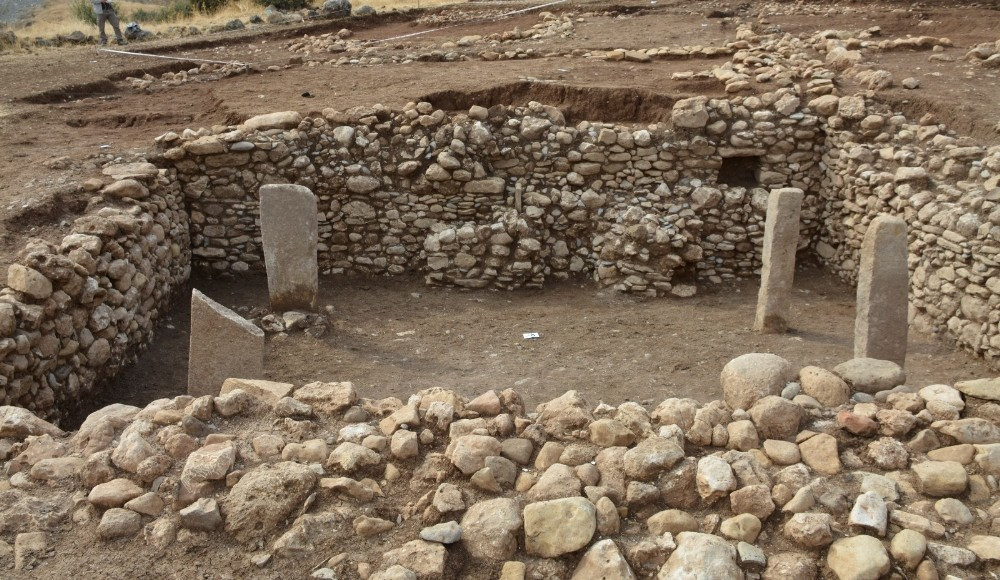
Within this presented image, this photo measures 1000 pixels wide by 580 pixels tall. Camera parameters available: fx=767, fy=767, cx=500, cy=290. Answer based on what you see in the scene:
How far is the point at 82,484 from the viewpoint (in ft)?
12.5

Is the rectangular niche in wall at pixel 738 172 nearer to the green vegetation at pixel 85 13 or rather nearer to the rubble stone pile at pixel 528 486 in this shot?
the rubble stone pile at pixel 528 486

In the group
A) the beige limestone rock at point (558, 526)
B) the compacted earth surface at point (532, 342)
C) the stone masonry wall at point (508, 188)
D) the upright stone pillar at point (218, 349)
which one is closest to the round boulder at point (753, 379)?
the beige limestone rock at point (558, 526)

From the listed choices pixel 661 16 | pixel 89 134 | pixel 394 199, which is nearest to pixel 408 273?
pixel 394 199

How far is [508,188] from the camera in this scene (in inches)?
380

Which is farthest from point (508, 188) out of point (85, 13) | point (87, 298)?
point (85, 13)

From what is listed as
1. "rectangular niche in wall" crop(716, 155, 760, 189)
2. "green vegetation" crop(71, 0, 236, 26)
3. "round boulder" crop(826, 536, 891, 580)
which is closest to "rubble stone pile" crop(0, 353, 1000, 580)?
"round boulder" crop(826, 536, 891, 580)

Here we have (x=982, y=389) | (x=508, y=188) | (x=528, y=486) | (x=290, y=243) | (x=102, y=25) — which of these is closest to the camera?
(x=528, y=486)

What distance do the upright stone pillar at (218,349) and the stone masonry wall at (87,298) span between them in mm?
1030

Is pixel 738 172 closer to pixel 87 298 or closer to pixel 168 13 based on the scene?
pixel 87 298

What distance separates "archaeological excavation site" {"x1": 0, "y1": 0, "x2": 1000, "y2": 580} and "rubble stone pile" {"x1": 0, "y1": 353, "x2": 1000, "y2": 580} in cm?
2

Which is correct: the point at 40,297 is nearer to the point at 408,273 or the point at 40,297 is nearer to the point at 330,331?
the point at 330,331

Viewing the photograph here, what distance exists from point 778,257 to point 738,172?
2745mm

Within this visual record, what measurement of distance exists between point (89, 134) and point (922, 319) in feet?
33.4

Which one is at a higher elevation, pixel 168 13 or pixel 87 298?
pixel 168 13
